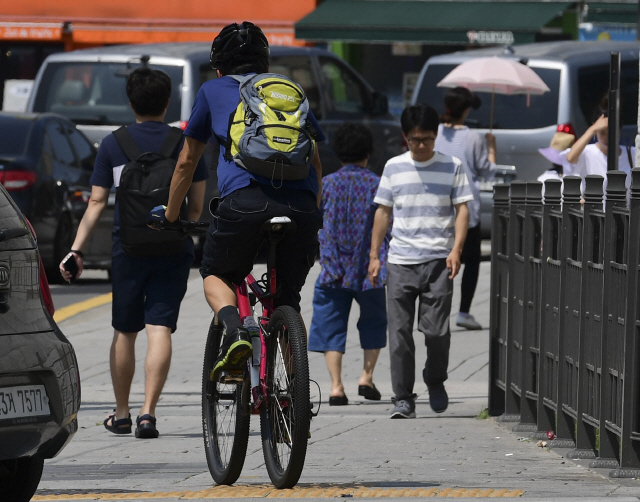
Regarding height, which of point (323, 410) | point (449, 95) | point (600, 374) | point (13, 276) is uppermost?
point (449, 95)

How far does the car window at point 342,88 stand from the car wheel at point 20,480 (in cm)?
1109

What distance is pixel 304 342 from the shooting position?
5.17m

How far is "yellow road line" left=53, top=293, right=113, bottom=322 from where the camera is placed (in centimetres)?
1241

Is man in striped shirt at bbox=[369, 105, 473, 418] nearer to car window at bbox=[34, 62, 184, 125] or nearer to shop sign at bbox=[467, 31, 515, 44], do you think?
car window at bbox=[34, 62, 184, 125]

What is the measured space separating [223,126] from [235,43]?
42 centimetres

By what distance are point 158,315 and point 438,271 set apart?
1.69m

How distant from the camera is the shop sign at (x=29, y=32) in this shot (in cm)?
2764

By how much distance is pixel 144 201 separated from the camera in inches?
284

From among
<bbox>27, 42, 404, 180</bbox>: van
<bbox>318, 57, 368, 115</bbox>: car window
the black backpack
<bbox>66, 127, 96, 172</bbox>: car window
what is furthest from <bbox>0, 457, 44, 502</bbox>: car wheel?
<bbox>318, 57, 368, 115</bbox>: car window

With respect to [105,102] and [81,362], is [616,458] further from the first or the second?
[105,102]

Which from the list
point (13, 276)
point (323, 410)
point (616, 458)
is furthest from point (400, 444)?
point (13, 276)

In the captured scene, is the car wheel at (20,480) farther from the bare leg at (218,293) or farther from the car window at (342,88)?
the car window at (342,88)

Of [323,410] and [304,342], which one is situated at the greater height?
[304,342]

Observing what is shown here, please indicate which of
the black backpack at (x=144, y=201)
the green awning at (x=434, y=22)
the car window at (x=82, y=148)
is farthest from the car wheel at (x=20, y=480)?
the green awning at (x=434, y=22)
